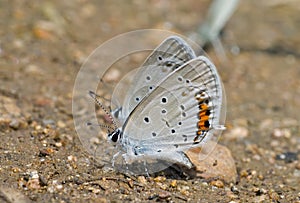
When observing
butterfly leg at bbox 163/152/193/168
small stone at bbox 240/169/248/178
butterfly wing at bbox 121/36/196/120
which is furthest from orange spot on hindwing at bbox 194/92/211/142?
small stone at bbox 240/169/248/178

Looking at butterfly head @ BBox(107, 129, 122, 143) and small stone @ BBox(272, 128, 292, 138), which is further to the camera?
small stone @ BBox(272, 128, 292, 138)

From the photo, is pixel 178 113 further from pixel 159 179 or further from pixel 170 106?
pixel 159 179

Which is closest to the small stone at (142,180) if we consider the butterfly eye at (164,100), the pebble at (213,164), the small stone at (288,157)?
the pebble at (213,164)

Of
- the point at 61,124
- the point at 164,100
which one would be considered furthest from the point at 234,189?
the point at 61,124

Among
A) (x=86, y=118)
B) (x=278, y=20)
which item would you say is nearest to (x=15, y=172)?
(x=86, y=118)

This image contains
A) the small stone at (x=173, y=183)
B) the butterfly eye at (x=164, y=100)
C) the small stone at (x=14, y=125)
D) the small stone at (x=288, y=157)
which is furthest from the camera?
the small stone at (x=288, y=157)

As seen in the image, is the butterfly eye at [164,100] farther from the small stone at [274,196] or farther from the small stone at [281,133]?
the small stone at [281,133]

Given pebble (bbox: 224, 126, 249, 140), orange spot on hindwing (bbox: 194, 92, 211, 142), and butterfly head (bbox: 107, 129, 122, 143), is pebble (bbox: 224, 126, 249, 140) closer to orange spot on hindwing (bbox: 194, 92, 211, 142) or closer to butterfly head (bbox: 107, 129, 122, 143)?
orange spot on hindwing (bbox: 194, 92, 211, 142)
